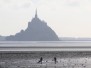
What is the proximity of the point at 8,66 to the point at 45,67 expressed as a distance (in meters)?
6.15

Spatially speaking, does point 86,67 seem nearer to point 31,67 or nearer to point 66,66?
point 66,66

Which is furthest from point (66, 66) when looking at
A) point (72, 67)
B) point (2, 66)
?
point (2, 66)

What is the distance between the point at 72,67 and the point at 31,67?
6.63 meters

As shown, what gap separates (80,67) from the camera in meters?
65.2

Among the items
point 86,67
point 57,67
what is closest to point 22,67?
point 57,67

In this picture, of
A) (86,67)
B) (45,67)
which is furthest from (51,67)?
(86,67)

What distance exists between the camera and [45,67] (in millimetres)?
64438

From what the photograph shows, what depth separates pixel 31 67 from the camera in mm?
63812

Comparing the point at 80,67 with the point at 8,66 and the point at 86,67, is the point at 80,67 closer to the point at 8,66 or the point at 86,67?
the point at 86,67

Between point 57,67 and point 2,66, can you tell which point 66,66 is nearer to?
point 57,67

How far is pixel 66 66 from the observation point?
66562 millimetres

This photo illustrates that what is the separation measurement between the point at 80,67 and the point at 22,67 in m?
9.52

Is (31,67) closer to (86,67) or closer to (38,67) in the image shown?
(38,67)

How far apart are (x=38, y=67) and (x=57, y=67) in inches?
122
